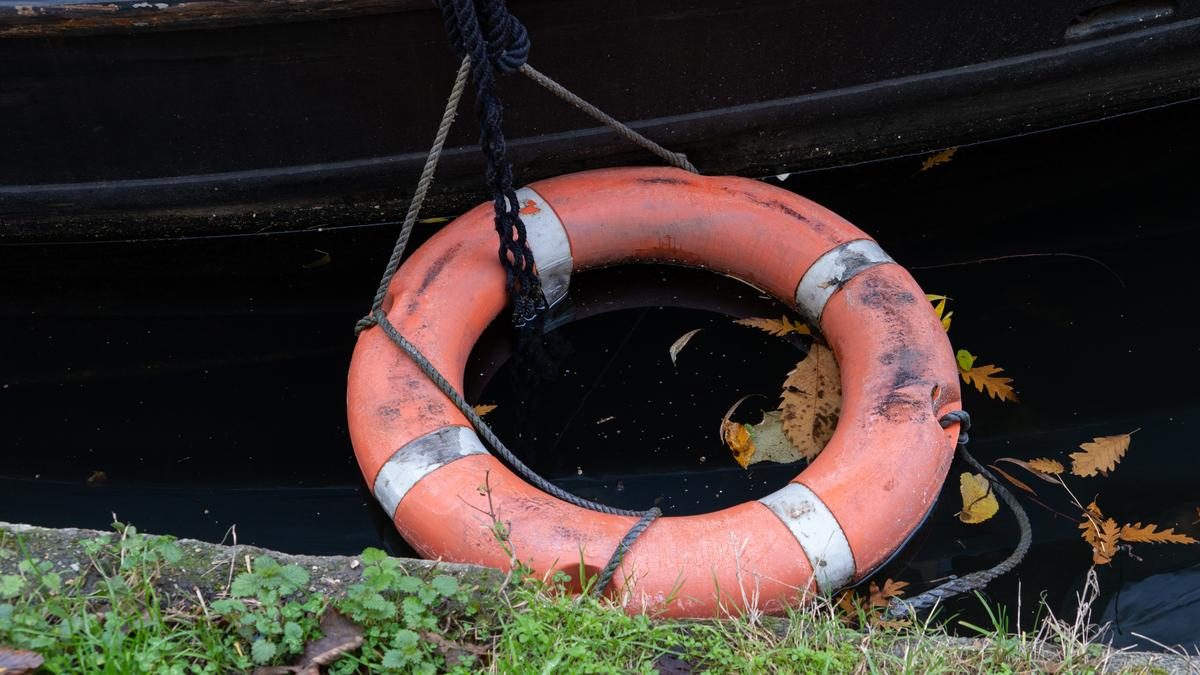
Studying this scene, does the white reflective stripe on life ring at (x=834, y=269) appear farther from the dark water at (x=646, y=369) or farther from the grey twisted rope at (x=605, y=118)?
the grey twisted rope at (x=605, y=118)

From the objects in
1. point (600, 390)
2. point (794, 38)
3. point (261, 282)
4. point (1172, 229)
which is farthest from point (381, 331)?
point (1172, 229)

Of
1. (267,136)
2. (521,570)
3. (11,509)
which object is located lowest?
(11,509)

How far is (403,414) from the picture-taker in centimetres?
259

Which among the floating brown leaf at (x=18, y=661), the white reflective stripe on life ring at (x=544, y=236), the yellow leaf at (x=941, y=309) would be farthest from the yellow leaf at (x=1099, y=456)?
the floating brown leaf at (x=18, y=661)

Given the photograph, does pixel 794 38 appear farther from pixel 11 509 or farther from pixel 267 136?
pixel 11 509

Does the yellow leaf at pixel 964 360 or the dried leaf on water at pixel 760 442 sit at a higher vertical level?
the yellow leaf at pixel 964 360

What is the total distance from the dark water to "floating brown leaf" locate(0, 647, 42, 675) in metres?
1.02

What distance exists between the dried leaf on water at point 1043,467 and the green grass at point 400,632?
828mm

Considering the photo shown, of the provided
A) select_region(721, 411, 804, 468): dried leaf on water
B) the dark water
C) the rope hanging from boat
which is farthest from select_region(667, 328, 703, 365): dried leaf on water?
the rope hanging from boat

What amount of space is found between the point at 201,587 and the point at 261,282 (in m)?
1.75

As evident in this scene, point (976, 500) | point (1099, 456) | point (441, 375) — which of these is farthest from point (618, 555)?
point (1099, 456)

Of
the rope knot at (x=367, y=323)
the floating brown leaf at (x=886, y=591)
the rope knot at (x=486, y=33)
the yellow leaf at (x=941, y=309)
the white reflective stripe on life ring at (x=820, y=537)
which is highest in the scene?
the rope knot at (x=486, y=33)

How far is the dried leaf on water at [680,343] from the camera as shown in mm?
3201

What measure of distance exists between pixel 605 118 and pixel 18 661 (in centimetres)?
197
